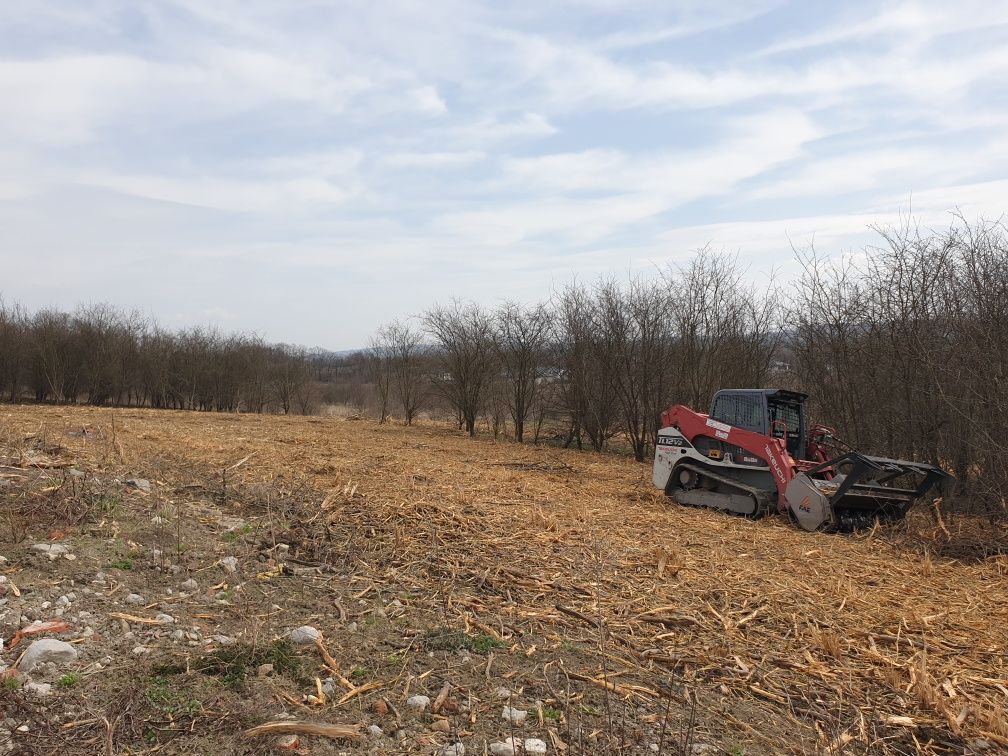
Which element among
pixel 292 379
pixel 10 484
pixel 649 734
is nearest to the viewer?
pixel 649 734

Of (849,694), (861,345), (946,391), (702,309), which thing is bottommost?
(849,694)

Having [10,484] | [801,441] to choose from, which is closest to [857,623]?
[801,441]

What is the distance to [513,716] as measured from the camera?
126 inches

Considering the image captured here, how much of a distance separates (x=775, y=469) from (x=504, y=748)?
729 centimetres

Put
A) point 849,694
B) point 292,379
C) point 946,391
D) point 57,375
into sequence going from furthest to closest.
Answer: point 292,379 → point 57,375 → point 946,391 → point 849,694

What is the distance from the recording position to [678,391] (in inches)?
709

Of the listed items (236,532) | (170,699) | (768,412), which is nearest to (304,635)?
(170,699)

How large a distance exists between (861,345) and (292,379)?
100ft

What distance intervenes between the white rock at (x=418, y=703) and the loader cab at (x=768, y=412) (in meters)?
7.60

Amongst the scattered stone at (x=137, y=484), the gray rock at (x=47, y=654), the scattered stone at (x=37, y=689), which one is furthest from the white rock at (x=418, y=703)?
the scattered stone at (x=137, y=484)

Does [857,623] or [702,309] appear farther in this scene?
[702,309]

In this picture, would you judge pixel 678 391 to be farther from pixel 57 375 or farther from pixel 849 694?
pixel 57 375

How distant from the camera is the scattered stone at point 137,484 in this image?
7168 mm

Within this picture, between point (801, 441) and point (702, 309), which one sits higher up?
A: point (702, 309)
